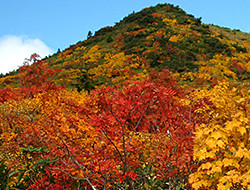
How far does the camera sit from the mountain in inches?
852

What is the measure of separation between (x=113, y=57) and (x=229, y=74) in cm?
1287

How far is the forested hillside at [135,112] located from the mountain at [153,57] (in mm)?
134

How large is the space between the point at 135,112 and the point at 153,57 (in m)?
20.7

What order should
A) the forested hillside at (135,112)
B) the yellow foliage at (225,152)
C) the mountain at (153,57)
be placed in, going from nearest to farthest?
the yellow foliage at (225,152), the forested hillside at (135,112), the mountain at (153,57)

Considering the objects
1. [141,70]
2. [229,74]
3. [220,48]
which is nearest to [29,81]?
[141,70]

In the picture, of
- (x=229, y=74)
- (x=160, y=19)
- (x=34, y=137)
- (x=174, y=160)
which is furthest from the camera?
(x=160, y=19)

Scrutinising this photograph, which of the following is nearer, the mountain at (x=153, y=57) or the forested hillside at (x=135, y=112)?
the forested hillside at (x=135, y=112)

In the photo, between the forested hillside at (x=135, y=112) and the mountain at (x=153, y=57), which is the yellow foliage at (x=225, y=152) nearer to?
the forested hillside at (x=135, y=112)

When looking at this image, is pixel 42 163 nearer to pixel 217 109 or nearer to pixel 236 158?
pixel 236 158

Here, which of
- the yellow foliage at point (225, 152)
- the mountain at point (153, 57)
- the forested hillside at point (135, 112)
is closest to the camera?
the yellow foliage at point (225, 152)

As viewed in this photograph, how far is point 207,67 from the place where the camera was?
22.1 metres

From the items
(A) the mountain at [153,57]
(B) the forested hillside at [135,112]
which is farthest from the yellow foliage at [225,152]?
(A) the mountain at [153,57]

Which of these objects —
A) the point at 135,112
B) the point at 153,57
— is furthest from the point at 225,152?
the point at 153,57

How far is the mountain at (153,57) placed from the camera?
71.0 feet
